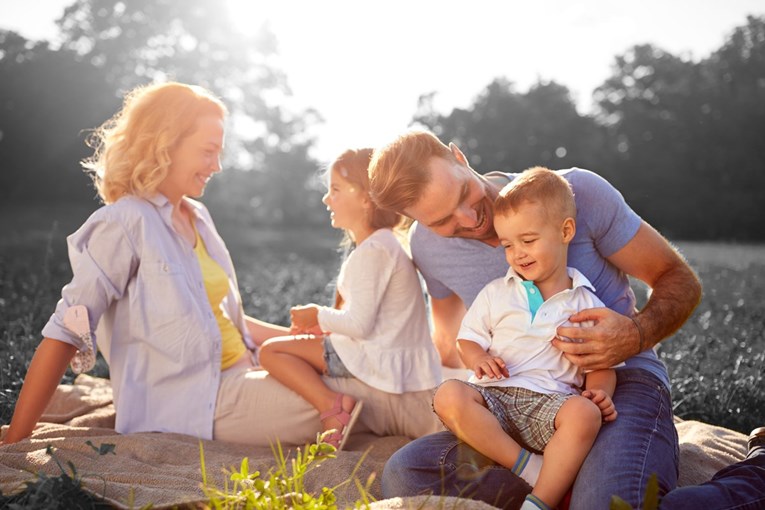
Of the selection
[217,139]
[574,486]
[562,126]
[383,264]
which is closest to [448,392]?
[574,486]

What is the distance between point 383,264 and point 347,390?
2.26 feet

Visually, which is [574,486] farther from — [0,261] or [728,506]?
[0,261]

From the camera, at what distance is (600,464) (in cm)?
264

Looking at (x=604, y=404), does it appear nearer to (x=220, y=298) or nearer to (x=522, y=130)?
(x=220, y=298)

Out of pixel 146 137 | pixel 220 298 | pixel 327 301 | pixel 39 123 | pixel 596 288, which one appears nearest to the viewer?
pixel 596 288

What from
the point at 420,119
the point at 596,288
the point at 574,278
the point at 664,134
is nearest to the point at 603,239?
the point at 596,288

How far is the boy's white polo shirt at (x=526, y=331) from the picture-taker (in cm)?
298

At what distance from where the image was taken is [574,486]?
105 inches

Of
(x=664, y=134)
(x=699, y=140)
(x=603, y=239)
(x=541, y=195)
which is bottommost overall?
(x=603, y=239)

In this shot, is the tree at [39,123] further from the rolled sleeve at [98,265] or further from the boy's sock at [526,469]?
the boy's sock at [526,469]

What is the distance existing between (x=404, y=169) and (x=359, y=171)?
0.77 metres

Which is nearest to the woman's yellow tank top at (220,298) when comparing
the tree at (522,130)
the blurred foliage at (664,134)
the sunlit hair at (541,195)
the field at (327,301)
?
the field at (327,301)

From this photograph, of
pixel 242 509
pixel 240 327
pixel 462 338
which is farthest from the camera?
pixel 240 327

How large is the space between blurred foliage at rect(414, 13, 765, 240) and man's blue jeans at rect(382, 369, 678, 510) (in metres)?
25.6
